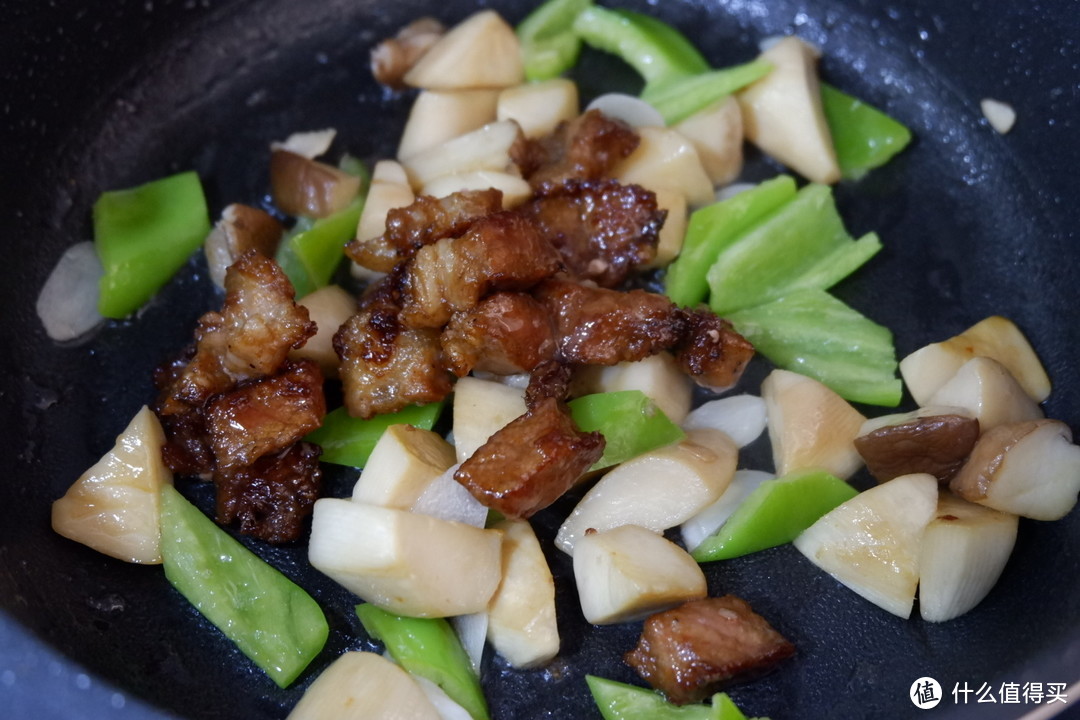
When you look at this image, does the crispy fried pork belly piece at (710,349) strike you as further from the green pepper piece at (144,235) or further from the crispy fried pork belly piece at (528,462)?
the green pepper piece at (144,235)

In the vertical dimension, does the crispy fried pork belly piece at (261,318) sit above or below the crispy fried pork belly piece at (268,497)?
above

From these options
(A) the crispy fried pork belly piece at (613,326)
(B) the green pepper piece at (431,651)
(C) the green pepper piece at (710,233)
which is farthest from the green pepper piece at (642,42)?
(B) the green pepper piece at (431,651)

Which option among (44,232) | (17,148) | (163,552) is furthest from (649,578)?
(17,148)

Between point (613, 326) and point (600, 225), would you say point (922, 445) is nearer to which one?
point (613, 326)

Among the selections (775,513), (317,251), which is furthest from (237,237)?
(775,513)

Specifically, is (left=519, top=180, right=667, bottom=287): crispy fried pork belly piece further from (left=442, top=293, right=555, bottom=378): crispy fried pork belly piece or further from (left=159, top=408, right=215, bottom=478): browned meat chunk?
(left=159, top=408, right=215, bottom=478): browned meat chunk

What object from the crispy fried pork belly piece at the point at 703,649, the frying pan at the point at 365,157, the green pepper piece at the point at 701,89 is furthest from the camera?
the green pepper piece at the point at 701,89

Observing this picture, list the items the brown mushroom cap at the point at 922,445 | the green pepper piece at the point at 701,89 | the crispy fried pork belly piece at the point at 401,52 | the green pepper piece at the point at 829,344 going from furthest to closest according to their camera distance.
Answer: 1. the crispy fried pork belly piece at the point at 401,52
2. the green pepper piece at the point at 701,89
3. the green pepper piece at the point at 829,344
4. the brown mushroom cap at the point at 922,445

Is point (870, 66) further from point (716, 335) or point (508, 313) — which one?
point (508, 313)
